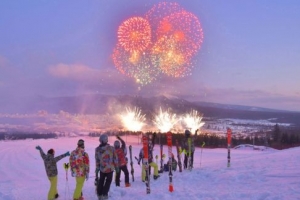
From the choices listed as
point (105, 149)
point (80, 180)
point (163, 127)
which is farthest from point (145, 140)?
point (163, 127)

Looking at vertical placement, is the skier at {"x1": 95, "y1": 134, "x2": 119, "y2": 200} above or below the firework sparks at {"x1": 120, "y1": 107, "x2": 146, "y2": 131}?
below

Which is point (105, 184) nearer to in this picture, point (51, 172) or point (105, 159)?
point (105, 159)

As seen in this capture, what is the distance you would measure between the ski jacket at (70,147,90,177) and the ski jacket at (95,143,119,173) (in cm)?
47

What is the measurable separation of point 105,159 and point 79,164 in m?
0.94

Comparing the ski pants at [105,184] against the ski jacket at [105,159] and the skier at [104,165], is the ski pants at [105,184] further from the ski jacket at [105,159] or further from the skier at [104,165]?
the ski jacket at [105,159]

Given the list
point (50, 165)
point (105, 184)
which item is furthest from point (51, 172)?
point (105, 184)

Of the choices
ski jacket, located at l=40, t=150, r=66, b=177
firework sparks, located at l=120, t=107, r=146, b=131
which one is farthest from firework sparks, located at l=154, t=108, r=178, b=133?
ski jacket, located at l=40, t=150, r=66, b=177

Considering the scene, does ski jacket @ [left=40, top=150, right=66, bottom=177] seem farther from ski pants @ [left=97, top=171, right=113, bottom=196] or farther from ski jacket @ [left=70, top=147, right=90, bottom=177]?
ski pants @ [left=97, top=171, right=113, bottom=196]

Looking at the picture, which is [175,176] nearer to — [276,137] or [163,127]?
[163,127]

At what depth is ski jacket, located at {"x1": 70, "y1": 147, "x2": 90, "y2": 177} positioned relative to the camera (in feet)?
37.8

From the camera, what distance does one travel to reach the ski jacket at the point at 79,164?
37.8ft

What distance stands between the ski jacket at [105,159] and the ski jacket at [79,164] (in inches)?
18.4

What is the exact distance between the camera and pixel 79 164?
11.6m

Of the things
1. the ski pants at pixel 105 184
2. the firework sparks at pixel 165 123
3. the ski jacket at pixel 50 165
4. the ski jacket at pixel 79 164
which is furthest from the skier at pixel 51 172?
the firework sparks at pixel 165 123
